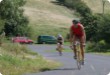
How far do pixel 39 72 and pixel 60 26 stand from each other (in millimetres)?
80507

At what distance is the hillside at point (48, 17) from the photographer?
9209 centimetres

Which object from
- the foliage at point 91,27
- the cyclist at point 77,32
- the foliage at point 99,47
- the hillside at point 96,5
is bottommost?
the foliage at point 99,47

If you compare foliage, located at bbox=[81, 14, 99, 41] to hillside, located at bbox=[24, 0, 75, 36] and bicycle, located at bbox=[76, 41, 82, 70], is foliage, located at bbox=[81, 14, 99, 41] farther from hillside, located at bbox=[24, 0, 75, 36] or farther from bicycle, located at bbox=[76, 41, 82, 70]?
bicycle, located at bbox=[76, 41, 82, 70]

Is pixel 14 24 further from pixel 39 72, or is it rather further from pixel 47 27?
→ pixel 39 72

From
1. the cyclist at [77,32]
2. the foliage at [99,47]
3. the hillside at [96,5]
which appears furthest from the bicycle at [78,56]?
the hillside at [96,5]

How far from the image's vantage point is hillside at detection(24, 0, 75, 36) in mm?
92088

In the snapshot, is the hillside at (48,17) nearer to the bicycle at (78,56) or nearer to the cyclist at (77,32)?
the bicycle at (78,56)

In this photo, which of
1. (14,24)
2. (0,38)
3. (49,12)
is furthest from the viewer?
(49,12)

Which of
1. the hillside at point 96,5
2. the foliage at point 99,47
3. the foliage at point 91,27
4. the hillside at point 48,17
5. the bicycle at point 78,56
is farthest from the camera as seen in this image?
the hillside at point 96,5

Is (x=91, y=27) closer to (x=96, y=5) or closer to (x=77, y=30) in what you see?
(x=96, y=5)

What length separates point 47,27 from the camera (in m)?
95.4

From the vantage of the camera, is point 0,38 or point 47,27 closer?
point 0,38

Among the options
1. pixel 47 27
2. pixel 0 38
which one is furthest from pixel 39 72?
pixel 47 27

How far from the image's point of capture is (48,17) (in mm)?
106688
